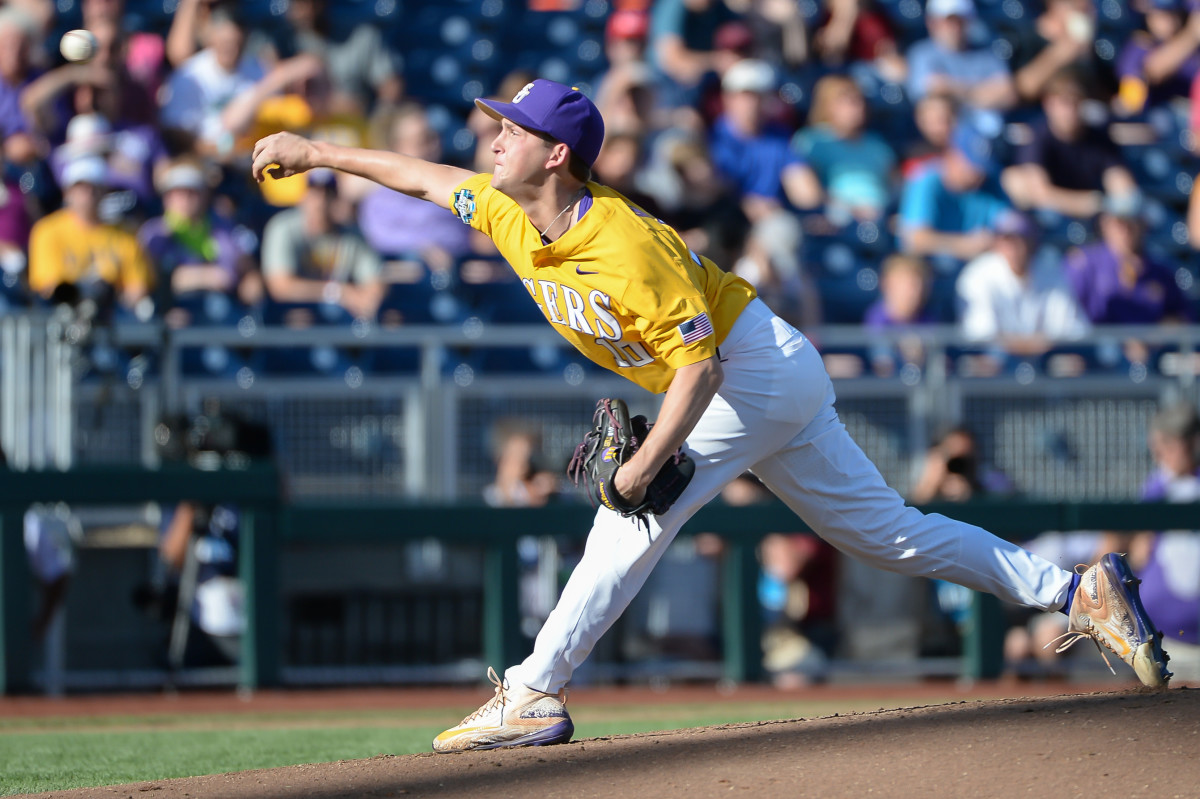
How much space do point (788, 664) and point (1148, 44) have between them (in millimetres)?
7660

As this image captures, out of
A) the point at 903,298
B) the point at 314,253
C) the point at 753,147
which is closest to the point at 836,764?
the point at 903,298

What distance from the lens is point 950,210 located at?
416 inches

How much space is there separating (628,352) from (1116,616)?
167cm

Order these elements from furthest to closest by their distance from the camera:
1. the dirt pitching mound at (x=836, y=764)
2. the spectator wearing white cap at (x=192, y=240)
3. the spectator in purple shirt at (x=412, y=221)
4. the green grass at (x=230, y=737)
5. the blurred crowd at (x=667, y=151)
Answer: the spectator in purple shirt at (x=412, y=221), the blurred crowd at (x=667, y=151), the spectator wearing white cap at (x=192, y=240), the green grass at (x=230, y=737), the dirt pitching mound at (x=836, y=764)

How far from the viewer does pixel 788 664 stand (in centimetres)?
789

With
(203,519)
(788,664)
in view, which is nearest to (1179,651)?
(788,664)

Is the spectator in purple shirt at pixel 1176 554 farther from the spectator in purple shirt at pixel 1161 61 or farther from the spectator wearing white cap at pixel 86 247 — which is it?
the spectator wearing white cap at pixel 86 247

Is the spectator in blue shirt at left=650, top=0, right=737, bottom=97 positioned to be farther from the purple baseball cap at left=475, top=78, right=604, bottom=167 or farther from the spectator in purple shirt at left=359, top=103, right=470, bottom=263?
the purple baseball cap at left=475, top=78, right=604, bottom=167

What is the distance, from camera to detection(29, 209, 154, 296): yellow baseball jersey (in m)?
8.37

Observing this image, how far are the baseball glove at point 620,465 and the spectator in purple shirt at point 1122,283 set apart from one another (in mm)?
6363

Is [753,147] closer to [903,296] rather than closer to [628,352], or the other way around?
[903,296]

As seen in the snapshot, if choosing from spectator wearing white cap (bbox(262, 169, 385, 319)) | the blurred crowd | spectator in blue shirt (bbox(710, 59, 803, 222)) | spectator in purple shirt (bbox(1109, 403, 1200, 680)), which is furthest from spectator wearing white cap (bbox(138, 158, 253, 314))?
spectator in purple shirt (bbox(1109, 403, 1200, 680))

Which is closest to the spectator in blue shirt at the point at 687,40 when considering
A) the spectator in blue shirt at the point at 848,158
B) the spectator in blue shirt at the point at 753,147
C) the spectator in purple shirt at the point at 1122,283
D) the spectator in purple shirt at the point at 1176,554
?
the spectator in blue shirt at the point at 753,147

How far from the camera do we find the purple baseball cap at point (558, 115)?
13.2ft
